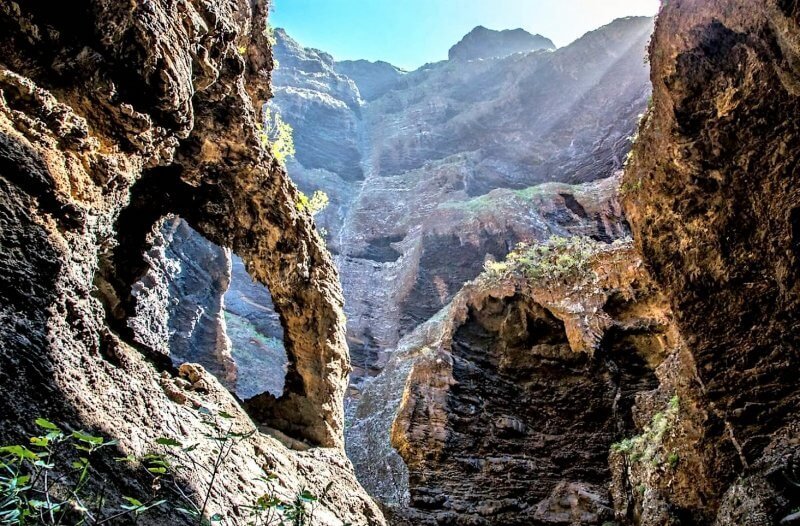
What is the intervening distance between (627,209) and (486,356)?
7314 millimetres

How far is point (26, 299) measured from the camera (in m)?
2.95

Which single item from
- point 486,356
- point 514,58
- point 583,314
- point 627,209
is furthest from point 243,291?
point 514,58

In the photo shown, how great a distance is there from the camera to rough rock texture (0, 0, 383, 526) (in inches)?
118

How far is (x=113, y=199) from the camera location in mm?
4535

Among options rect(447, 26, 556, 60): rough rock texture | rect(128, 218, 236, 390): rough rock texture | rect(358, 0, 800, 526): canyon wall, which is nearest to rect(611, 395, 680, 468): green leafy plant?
rect(358, 0, 800, 526): canyon wall

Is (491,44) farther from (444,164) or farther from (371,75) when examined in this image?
(444,164)

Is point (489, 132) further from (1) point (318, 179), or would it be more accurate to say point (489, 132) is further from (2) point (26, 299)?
(2) point (26, 299)

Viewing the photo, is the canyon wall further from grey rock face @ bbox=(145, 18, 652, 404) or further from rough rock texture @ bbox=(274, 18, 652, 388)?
rough rock texture @ bbox=(274, 18, 652, 388)

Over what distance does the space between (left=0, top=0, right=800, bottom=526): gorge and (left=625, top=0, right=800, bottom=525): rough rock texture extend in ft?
0.08

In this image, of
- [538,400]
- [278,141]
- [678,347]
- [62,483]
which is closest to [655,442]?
[678,347]

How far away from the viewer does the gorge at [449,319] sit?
11.6 ft

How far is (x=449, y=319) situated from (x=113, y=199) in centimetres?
1063

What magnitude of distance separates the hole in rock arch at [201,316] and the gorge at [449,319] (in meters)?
0.28

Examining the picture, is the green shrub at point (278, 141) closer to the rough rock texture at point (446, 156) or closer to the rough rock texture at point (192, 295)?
the rough rock texture at point (192, 295)
